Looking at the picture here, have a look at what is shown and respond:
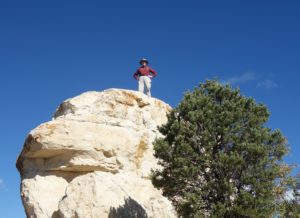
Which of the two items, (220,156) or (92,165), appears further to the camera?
(92,165)

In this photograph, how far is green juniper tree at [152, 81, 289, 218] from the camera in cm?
2067

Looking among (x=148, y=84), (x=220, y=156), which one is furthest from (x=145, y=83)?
(x=220, y=156)

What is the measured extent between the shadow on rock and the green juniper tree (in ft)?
11.4

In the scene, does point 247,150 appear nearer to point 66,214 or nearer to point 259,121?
point 259,121

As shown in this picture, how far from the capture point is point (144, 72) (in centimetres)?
3334

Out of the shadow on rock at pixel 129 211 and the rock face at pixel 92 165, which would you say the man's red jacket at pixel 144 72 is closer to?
the rock face at pixel 92 165

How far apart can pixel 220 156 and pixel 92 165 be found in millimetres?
11022

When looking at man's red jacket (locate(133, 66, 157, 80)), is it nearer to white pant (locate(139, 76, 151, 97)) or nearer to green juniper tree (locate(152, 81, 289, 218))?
white pant (locate(139, 76, 151, 97))

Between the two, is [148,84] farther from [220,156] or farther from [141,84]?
[220,156]

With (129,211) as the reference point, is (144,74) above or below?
above

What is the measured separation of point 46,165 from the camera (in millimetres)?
29719

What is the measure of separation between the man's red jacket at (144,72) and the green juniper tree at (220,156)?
10107 millimetres

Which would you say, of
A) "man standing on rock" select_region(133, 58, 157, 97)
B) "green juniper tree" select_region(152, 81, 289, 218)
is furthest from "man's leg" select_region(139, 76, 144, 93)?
"green juniper tree" select_region(152, 81, 289, 218)

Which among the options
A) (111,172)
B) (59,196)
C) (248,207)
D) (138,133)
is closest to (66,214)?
(59,196)
